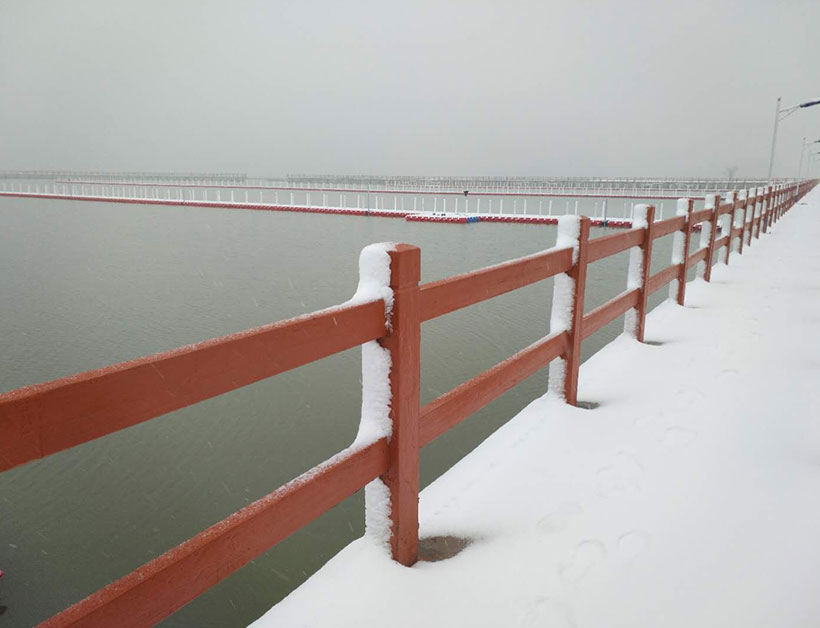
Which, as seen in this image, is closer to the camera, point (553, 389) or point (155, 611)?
point (155, 611)

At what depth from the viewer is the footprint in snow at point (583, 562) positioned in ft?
7.42

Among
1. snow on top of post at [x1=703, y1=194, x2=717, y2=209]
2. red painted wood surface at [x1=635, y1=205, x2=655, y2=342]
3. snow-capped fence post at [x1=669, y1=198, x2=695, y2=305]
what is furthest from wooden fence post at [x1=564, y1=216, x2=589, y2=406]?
snow on top of post at [x1=703, y1=194, x2=717, y2=209]

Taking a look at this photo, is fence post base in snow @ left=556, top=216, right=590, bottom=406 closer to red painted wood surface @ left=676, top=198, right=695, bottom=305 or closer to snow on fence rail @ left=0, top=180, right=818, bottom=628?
snow on fence rail @ left=0, top=180, right=818, bottom=628

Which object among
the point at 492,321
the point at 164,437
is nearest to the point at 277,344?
the point at 164,437

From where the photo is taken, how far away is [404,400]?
7.05ft

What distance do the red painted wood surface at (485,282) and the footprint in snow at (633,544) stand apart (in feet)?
3.91

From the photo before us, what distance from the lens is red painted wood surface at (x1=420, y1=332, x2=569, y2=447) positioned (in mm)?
2436

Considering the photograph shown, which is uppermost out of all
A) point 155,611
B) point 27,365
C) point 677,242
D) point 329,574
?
point 677,242

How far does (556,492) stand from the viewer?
293 centimetres

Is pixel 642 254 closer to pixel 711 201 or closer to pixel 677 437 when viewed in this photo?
pixel 677 437

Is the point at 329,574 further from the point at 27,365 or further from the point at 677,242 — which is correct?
the point at 27,365

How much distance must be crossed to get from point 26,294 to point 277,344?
14.4 m

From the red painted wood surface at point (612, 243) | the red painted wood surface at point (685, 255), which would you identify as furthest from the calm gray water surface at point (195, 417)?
the red painted wood surface at point (612, 243)

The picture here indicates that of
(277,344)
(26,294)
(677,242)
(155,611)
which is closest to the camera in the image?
(155,611)
